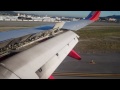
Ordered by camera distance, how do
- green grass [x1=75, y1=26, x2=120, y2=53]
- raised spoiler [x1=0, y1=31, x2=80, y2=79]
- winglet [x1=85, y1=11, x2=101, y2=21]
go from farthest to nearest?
1. green grass [x1=75, y1=26, x2=120, y2=53]
2. winglet [x1=85, y1=11, x2=101, y2=21]
3. raised spoiler [x1=0, y1=31, x2=80, y2=79]

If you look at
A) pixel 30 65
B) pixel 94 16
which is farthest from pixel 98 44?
pixel 30 65

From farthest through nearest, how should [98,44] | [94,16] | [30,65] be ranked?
[98,44], [94,16], [30,65]

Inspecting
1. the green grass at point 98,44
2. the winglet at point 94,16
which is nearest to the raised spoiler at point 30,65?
the winglet at point 94,16

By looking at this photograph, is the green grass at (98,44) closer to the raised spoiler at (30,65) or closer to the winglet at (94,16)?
the winglet at (94,16)

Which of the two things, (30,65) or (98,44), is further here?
(98,44)

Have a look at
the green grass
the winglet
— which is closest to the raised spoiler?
the winglet

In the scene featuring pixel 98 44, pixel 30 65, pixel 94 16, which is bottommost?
pixel 98 44

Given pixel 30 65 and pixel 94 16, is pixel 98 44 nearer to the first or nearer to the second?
pixel 94 16

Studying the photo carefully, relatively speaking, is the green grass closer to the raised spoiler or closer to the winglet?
the winglet
